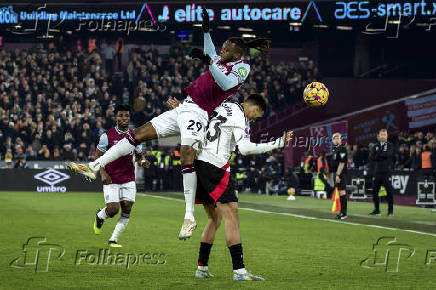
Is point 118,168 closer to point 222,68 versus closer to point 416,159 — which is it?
point 222,68

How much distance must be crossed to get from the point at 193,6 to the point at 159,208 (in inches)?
831

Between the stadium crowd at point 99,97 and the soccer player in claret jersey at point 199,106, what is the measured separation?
2135cm

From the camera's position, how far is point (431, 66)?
1928 inches

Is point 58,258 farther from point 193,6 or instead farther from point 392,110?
point 193,6

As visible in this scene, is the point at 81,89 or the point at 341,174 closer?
the point at 341,174

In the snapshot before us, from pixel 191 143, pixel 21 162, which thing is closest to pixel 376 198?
pixel 191 143

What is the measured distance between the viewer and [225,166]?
31.4 feet

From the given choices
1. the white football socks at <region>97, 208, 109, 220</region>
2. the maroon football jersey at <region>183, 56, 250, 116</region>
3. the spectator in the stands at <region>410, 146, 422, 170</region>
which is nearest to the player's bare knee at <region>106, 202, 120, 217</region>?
the white football socks at <region>97, 208, 109, 220</region>

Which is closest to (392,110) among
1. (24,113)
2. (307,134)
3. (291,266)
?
(307,134)

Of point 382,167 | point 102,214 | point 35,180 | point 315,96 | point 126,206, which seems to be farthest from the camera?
→ point 35,180

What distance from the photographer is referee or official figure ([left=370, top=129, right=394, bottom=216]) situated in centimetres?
2197

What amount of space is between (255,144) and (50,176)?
27397mm

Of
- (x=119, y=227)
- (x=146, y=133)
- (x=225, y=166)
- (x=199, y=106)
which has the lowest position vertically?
(x=119, y=227)

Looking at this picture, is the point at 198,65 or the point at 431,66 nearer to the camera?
the point at 198,65
